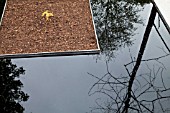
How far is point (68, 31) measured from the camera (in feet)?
13.9

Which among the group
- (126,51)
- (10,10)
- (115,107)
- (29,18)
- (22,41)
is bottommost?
(115,107)

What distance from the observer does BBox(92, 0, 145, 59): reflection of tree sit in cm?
412

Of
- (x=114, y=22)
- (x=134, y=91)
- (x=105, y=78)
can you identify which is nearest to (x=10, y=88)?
(x=105, y=78)

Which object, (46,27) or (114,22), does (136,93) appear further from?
(46,27)

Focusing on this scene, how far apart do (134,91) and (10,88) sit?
146 centimetres

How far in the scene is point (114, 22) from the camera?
4488mm

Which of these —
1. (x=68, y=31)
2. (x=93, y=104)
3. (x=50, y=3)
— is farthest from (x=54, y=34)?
(x=93, y=104)

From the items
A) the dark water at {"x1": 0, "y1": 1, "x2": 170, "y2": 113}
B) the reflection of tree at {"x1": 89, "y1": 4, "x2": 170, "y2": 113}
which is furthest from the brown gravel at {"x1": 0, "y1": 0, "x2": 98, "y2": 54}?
the reflection of tree at {"x1": 89, "y1": 4, "x2": 170, "y2": 113}

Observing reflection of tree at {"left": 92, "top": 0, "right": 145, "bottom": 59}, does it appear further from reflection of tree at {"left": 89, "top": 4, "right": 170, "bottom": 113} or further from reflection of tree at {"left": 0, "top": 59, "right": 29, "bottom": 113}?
reflection of tree at {"left": 0, "top": 59, "right": 29, "bottom": 113}

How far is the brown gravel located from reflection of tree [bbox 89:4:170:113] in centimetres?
63

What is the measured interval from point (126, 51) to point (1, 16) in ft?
6.60

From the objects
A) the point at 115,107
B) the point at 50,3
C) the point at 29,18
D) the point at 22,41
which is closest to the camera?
the point at 115,107

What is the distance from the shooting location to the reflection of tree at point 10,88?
325 centimetres

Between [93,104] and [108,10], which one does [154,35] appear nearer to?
[108,10]
